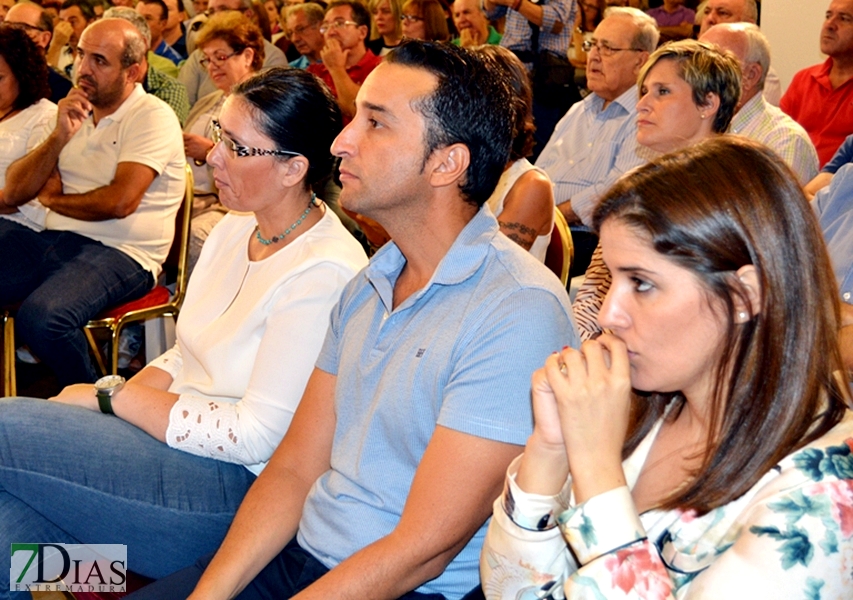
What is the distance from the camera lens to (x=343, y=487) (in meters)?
1.40

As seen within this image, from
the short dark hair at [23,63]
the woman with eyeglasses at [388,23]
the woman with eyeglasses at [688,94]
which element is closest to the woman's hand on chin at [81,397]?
the woman with eyeglasses at [688,94]

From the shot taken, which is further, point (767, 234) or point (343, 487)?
point (343, 487)

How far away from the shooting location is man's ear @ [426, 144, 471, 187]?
148cm

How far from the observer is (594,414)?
1023 millimetres

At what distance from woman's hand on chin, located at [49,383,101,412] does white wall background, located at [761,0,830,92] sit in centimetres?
345

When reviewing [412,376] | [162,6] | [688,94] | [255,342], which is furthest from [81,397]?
[162,6]

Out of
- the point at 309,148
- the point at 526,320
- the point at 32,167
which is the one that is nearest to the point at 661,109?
the point at 309,148

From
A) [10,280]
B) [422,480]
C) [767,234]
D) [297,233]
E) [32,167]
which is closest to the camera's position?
[767,234]

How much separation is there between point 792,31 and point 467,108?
313 cm

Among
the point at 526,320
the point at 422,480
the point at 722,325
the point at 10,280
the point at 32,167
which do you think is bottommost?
the point at 10,280

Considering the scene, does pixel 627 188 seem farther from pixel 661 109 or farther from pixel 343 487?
pixel 661 109

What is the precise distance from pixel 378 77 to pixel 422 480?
684 mm

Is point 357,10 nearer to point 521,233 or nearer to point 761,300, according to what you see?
point 521,233

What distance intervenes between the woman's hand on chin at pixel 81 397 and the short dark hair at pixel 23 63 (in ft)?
7.09
